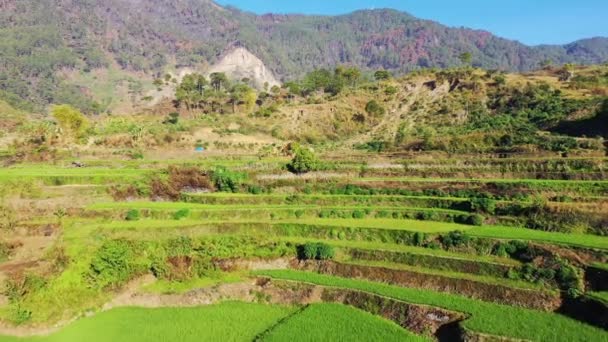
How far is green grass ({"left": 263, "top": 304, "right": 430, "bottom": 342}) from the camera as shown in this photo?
20.6 m

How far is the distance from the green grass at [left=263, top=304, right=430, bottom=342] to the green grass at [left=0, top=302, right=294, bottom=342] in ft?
4.63

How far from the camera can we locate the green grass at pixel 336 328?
20594mm

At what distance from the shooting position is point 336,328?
21.6 metres

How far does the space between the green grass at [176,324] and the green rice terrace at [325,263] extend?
0.34 ft

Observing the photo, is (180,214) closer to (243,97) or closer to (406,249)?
(406,249)

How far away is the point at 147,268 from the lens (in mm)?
27875

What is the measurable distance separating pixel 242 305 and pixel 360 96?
70.9 metres

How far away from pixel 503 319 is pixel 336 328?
7269 mm

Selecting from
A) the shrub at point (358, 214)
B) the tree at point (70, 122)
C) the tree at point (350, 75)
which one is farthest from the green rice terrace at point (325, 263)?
the tree at point (350, 75)

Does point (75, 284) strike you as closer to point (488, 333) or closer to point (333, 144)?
point (488, 333)

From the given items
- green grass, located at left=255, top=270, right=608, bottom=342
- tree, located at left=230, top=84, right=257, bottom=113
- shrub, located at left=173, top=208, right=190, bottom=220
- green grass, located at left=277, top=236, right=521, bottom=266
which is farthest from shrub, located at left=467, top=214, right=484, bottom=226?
tree, located at left=230, top=84, right=257, bottom=113

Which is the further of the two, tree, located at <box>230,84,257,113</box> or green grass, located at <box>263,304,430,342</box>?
tree, located at <box>230,84,257,113</box>

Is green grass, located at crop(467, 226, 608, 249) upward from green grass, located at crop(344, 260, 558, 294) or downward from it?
upward

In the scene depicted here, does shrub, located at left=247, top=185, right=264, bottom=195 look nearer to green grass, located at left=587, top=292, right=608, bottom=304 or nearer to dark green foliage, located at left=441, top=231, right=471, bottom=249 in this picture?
dark green foliage, located at left=441, top=231, right=471, bottom=249
